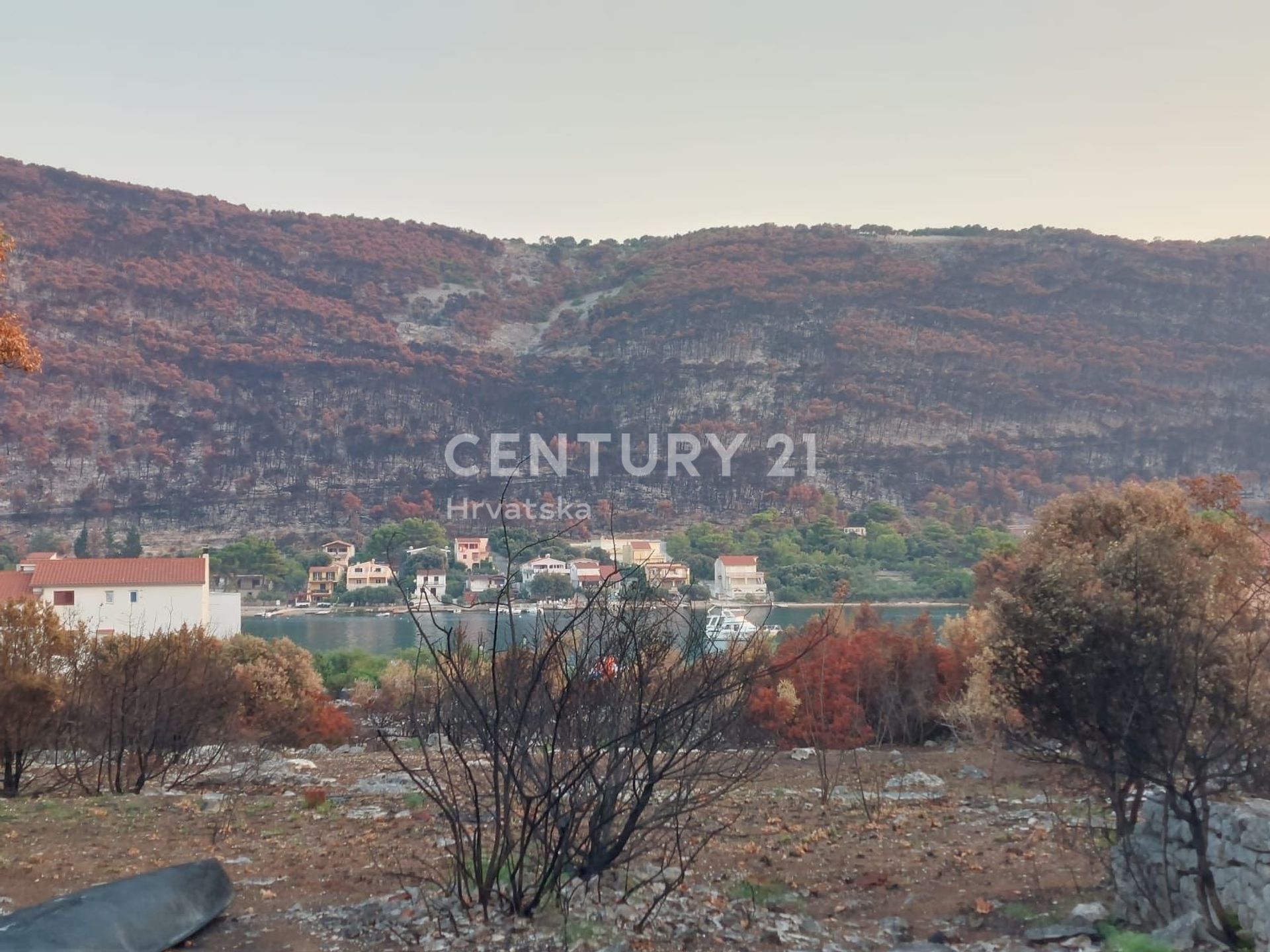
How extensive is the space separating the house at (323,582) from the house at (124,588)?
21034mm

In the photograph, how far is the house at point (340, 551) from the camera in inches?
2325

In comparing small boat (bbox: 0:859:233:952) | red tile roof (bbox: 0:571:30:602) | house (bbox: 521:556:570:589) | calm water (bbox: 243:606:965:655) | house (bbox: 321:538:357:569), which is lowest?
calm water (bbox: 243:606:965:655)

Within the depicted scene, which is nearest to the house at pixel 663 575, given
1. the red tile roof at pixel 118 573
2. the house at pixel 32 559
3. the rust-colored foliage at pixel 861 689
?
the rust-colored foliage at pixel 861 689

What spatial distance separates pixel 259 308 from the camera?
9750 centimetres

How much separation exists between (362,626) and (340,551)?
1630 cm

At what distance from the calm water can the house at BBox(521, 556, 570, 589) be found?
6.30 meters

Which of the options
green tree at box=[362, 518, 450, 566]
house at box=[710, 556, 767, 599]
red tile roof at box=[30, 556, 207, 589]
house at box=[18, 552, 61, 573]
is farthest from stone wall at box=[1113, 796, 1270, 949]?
green tree at box=[362, 518, 450, 566]

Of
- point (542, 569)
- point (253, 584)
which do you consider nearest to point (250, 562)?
point (253, 584)

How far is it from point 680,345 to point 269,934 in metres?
86.5

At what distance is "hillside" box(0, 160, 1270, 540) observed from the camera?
74062 mm

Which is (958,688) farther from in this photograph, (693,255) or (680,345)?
(693,255)

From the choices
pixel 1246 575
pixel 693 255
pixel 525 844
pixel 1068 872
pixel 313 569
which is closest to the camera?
pixel 525 844

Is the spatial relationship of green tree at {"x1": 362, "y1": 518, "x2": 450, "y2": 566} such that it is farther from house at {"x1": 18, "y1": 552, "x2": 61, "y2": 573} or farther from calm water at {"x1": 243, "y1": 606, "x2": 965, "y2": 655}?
house at {"x1": 18, "y1": 552, "x2": 61, "y2": 573}

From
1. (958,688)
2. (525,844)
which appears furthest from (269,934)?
(958,688)
